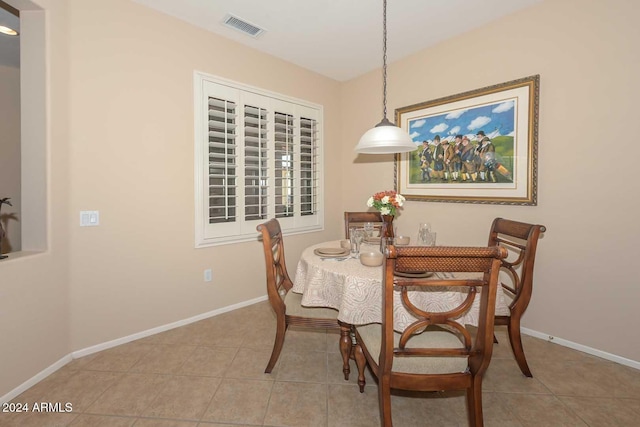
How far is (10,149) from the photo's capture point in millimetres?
3592

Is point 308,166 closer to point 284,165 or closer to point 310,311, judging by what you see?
point 284,165

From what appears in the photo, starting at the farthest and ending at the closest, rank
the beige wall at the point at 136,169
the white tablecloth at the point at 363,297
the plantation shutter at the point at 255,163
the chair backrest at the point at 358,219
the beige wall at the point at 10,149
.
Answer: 1. the beige wall at the point at 10,149
2. the plantation shutter at the point at 255,163
3. the chair backrest at the point at 358,219
4. the beige wall at the point at 136,169
5. the white tablecloth at the point at 363,297

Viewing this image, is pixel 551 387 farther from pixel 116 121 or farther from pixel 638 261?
pixel 116 121

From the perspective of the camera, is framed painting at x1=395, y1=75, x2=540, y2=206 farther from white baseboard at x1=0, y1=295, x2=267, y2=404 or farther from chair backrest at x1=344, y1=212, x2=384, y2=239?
white baseboard at x1=0, y1=295, x2=267, y2=404

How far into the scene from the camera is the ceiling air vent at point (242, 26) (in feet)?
9.22

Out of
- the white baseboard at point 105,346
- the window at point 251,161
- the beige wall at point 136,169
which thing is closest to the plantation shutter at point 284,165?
the window at point 251,161

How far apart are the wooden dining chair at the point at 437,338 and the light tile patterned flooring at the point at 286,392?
0.48m

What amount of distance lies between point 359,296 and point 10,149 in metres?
4.63

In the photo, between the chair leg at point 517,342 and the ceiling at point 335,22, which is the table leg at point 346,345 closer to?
the chair leg at point 517,342

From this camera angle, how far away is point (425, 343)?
1.46 meters

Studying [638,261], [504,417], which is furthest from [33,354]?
[638,261]

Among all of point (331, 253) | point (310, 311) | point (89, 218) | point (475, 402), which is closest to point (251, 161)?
point (89, 218)

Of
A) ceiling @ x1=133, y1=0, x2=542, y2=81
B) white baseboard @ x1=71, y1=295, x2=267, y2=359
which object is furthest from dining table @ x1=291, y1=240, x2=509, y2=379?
ceiling @ x1=133, y1=0, x2=542, y2=81

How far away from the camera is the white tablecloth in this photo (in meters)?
1.60
